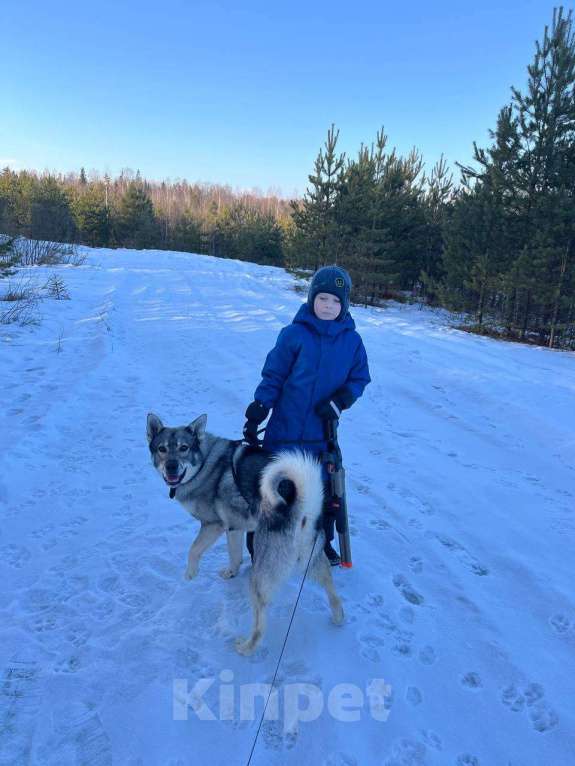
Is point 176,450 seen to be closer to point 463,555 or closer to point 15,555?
point 15,555

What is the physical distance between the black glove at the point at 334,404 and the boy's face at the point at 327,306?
0.51m

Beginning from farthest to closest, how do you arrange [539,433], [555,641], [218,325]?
[218,325] → [539,433] → [555,641]

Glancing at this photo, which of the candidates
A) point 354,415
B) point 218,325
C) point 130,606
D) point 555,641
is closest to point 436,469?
point 354,415

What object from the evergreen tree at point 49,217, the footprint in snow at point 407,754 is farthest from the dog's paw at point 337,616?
the evergreen tree at point 49,217

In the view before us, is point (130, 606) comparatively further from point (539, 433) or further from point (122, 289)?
point (122, 289)

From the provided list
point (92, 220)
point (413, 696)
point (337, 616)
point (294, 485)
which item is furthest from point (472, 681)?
point (92, 220)

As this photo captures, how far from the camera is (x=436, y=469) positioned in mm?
4754

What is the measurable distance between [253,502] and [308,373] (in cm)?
92

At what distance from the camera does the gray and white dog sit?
7.32 ft

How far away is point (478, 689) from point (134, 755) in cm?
178

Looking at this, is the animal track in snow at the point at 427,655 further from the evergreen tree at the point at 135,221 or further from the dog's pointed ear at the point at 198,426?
the evergreen tree at the point at 135,221

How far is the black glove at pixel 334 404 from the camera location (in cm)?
278

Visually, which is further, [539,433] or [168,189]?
[168,189]

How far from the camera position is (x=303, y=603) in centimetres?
286
